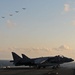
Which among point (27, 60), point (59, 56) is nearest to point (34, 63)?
point (27, 60)

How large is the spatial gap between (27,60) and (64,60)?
13.6 metres

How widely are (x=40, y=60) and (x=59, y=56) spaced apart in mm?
7655

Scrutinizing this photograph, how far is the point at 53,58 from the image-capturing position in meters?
108

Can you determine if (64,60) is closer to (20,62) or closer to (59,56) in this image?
(59,56)

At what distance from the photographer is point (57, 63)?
10538 cm

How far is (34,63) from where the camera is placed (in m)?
107

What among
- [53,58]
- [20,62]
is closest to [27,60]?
[20,62]

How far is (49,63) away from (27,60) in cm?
825

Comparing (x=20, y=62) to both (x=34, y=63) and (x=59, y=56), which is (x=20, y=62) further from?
(x=59, y=56)

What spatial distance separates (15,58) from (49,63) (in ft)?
44.0

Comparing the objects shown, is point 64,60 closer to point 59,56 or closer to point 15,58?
point 59,56

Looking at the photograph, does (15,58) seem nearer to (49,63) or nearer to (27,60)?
(27,60)

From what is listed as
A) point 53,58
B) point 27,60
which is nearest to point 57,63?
point 53,58

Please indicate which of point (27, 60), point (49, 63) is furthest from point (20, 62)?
point (49, 63)
